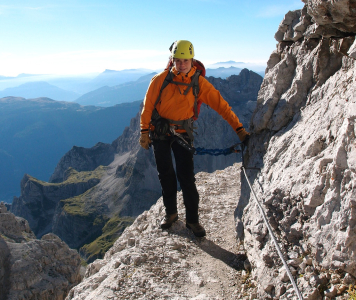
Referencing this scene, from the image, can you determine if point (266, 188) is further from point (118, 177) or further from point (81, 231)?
point (118, 177)

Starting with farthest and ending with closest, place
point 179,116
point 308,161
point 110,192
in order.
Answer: point 110,192
point 179,116
point 308,161

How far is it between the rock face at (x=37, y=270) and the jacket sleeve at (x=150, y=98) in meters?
27.0

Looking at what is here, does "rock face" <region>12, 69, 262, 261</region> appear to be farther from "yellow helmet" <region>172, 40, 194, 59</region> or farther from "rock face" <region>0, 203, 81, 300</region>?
"yellow helmet" <region>172, 40, 194, 59</region>

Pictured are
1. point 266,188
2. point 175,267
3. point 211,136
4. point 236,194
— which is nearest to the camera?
point 266,188

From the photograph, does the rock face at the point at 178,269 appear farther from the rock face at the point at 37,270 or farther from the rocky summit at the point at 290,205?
the rock face at the point at 37,270

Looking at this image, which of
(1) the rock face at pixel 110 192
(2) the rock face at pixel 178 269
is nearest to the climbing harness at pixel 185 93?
(2) the rock face at pixel 178 269

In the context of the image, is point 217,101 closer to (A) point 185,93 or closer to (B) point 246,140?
(A) point 185,93

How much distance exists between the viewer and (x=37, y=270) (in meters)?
29.7

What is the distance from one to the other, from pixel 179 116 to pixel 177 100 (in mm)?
466

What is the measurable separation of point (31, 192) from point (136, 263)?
19067 cm

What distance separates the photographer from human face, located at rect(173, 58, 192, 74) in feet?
24.7

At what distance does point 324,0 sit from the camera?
515cm

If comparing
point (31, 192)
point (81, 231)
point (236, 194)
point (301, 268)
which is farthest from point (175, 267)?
point (31, 192)

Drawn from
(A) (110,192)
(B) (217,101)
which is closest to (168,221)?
(B) (217,101)
